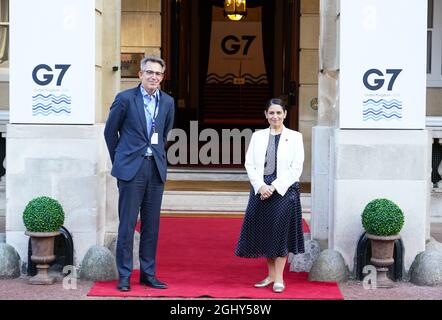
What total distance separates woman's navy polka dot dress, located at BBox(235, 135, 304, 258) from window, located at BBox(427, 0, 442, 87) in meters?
6.45

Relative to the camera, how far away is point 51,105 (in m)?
9.34

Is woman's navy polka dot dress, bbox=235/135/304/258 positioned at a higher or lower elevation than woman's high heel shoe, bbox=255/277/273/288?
higher

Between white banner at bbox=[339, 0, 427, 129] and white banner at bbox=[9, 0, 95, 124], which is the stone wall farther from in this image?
white banner at bbox=[339, 0, 427, 129]

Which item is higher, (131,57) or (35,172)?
(131,57)

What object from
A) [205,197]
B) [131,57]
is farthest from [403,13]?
[131,57]

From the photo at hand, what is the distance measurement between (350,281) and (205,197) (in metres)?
4.65

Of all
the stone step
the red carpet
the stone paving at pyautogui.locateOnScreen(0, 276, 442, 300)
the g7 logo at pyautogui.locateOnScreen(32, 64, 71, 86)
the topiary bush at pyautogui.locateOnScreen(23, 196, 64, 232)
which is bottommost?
the stone paving at pyautogui.locateOnScreen(0, 276, 442, 300)

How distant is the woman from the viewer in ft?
28.4

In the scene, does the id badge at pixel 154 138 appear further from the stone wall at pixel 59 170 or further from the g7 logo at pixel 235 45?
the g7 logo at pixel 235 45

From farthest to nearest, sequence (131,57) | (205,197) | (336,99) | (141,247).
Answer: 1. (131,57)
2. (205,197)
3. (336,99)
4. (141,247)

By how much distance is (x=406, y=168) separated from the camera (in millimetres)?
9258

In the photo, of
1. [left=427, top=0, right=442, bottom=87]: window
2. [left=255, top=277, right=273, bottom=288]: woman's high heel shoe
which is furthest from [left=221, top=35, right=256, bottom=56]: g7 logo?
[left=255, top=277, right=273, bottom=288]: woman's high heel shoe

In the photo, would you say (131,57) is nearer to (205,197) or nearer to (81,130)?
(205,197)

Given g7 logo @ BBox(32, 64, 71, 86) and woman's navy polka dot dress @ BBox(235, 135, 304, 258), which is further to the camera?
g7 logo @ BBox(32, 64, 71, 86)
